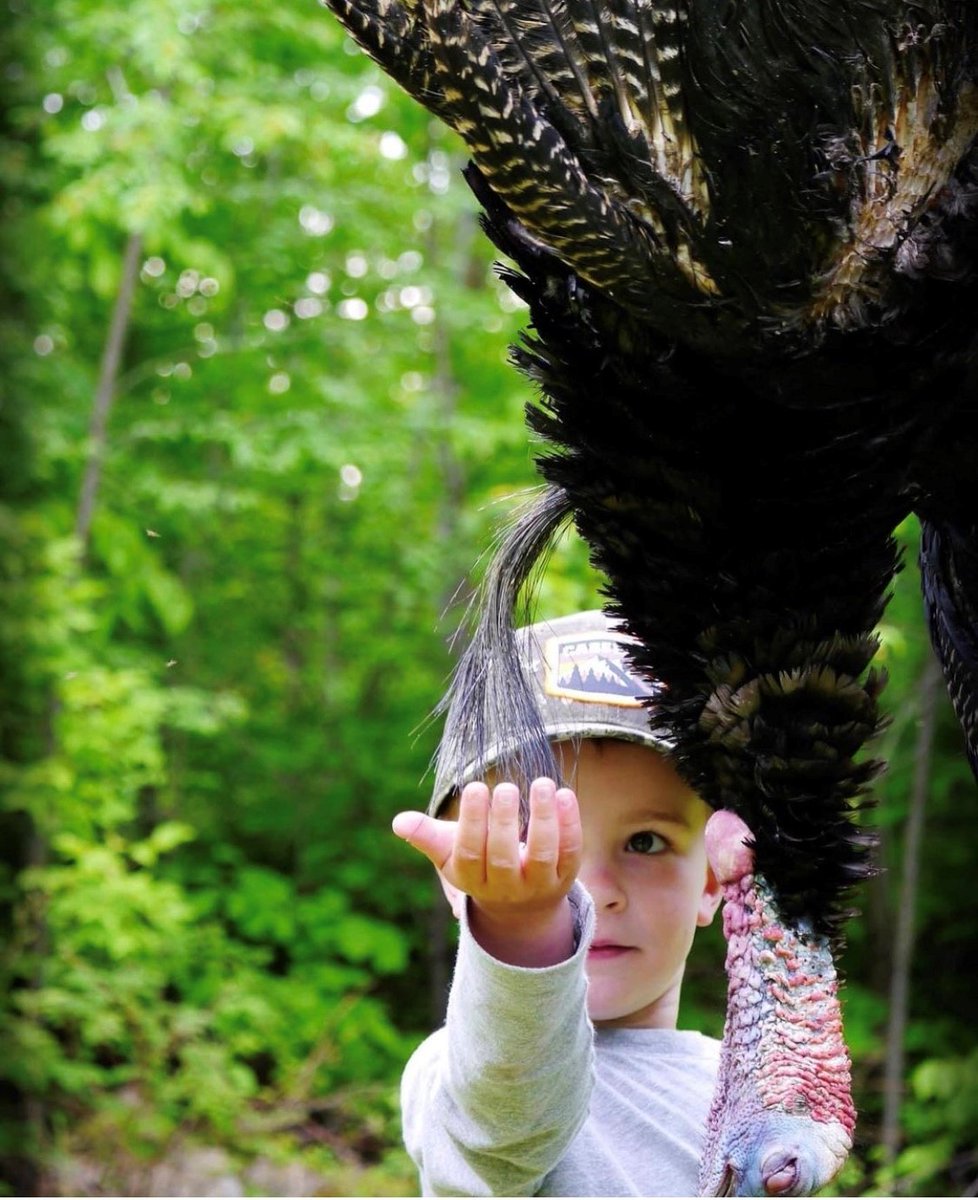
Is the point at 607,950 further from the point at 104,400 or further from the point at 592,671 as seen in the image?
the point at 104,400

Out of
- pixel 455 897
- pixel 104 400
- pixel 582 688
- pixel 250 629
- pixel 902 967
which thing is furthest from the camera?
pixel 250 629

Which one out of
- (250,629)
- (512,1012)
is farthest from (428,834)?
(250,629)

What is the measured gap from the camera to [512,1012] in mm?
1385

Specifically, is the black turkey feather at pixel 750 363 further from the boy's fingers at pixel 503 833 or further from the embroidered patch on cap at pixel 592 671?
the boy's fingers at pixel 503 833

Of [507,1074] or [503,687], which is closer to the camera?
[507,1074]

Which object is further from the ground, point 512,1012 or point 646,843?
point 646,843

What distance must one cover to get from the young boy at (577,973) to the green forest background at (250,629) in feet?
6.99

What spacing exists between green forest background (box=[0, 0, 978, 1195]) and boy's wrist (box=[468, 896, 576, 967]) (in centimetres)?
258

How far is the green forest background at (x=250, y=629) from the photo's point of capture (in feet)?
17.9

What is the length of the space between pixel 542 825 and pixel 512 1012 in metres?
0.23

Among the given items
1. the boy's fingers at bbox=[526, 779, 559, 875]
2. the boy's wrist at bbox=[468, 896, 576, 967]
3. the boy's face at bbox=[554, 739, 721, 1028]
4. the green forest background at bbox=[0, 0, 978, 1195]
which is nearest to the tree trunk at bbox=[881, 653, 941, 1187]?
the green forest background at bbox=[0, 0, 978, 1195]

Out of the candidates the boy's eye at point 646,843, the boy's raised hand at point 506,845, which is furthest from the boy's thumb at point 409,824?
the boy's eye at point 646,843

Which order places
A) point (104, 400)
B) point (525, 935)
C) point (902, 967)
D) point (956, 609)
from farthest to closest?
point (104, 400) < point (902, 967) < point (956, 609) < point (525, 935)

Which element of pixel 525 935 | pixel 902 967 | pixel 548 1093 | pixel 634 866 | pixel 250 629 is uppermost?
pixel 250 629
